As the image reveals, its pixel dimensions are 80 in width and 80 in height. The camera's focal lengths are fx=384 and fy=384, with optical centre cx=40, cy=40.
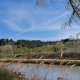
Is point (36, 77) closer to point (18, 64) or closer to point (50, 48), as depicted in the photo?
point (18, 64)

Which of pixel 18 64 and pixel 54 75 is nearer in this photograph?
pixel 18 64

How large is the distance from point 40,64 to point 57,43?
2517 inches

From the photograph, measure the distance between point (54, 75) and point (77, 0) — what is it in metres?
5.62

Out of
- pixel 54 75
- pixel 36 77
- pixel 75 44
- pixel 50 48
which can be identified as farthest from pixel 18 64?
pixel 50 48

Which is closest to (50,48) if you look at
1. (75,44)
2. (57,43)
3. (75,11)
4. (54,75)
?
(57,43)

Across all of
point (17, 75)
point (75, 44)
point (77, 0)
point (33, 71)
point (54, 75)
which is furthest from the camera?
point (75, 44)

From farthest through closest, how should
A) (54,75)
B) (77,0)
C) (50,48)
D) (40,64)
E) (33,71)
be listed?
(50,48) → (77,0) → (54,75) → (33,71) → (40,64)

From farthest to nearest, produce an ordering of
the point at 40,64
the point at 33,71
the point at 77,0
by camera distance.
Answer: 1. the point at 77,0
2. the point at 33,71
3. the point at 40,64

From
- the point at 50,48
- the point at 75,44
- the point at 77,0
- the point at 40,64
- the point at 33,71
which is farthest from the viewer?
the point at 50,48

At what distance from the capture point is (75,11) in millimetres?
21969

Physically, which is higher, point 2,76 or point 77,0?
point 77,0

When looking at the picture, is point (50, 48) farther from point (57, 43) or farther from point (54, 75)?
point (54, 75)

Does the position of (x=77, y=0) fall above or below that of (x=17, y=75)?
above

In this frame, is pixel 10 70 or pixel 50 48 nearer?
pixel 10 70
